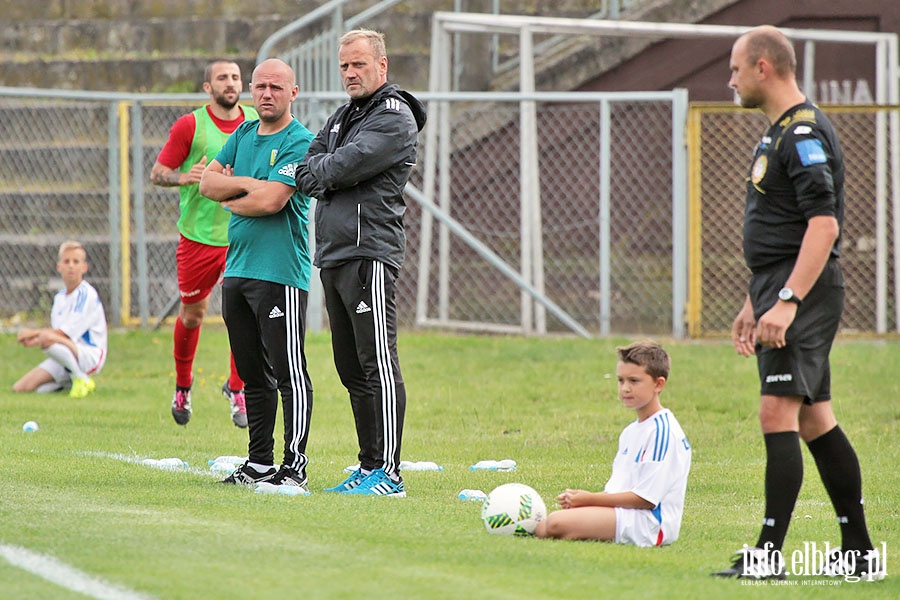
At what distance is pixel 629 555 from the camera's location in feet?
17.8

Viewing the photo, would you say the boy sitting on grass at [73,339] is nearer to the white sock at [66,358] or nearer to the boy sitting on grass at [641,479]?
the white sock at [66,358]

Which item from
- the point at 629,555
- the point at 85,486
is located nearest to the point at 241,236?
the point at 85,486

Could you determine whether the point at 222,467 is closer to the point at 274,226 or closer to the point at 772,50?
the point at 274,226

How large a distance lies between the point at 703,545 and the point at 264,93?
319 centimetres

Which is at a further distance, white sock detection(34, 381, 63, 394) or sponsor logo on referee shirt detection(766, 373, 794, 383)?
white sock detection(34, 381, 63, 394)

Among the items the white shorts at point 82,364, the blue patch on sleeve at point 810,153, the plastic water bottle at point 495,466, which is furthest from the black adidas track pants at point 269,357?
the white shorts at point 82,364

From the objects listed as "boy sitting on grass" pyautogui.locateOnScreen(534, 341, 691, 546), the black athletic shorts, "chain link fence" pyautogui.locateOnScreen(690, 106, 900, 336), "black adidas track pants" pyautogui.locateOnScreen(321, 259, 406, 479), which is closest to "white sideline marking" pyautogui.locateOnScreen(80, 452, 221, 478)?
"black adidas track pants" pyautogui.locateOnScreen(321, 259, 406, 479)

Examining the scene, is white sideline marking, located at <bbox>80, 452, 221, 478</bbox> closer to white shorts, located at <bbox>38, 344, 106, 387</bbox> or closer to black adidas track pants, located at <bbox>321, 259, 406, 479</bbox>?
black adidas track pants, located at <bbox>321, 259, 406, 479</bbox>

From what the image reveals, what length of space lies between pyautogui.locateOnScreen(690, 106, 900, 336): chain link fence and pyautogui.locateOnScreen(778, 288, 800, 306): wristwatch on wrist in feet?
32.2

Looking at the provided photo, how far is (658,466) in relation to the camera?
5574 mm

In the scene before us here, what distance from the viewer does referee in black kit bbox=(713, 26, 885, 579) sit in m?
5.00

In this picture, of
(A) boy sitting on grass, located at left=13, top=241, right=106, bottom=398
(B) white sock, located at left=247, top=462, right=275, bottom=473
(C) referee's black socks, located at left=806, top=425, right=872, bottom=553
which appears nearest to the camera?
(C) referee's black socks, located at left=806, top=425, right=872, bottom=553

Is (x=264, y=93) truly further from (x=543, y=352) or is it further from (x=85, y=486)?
(x=543, y=352)

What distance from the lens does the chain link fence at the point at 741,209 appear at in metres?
14.8
